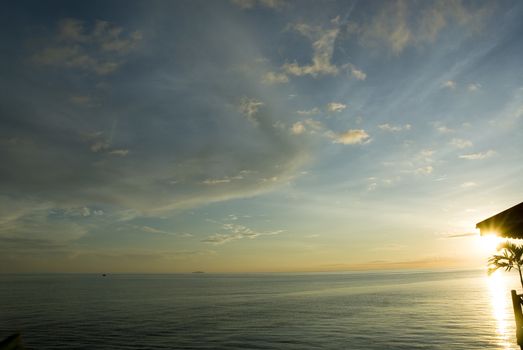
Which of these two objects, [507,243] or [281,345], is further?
[281,345]

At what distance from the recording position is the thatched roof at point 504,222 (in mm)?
11039

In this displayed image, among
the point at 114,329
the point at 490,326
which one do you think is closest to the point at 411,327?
the point at 490,326

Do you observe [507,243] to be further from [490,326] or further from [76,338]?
[76,338]

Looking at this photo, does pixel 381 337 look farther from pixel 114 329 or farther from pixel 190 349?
pixel 114 329

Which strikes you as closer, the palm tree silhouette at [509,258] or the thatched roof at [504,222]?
the thatched roof at [504,222]

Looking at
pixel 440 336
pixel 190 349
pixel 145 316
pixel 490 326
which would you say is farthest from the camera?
pixel 145 316

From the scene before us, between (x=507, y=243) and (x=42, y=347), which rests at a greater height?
(x=507, y=243)

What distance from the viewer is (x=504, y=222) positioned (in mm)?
11406

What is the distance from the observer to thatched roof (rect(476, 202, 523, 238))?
11.0m

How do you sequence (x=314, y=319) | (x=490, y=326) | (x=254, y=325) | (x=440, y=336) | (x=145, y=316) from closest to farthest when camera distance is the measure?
(x=440, y=336) < (x=490, y=326) < (x=254, y=325) < (x=314, y=319) < (x=145, y=316)

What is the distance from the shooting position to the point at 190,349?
1378 inches

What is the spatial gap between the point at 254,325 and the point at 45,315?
3804 centimetres

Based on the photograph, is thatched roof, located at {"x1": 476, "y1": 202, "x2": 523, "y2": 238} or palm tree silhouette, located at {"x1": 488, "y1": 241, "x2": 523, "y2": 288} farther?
palm tree silhouette, located at {"x1": 488, "y1": 241, "x2": 523, "y2": 288}

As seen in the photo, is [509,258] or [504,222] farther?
[509,258]
